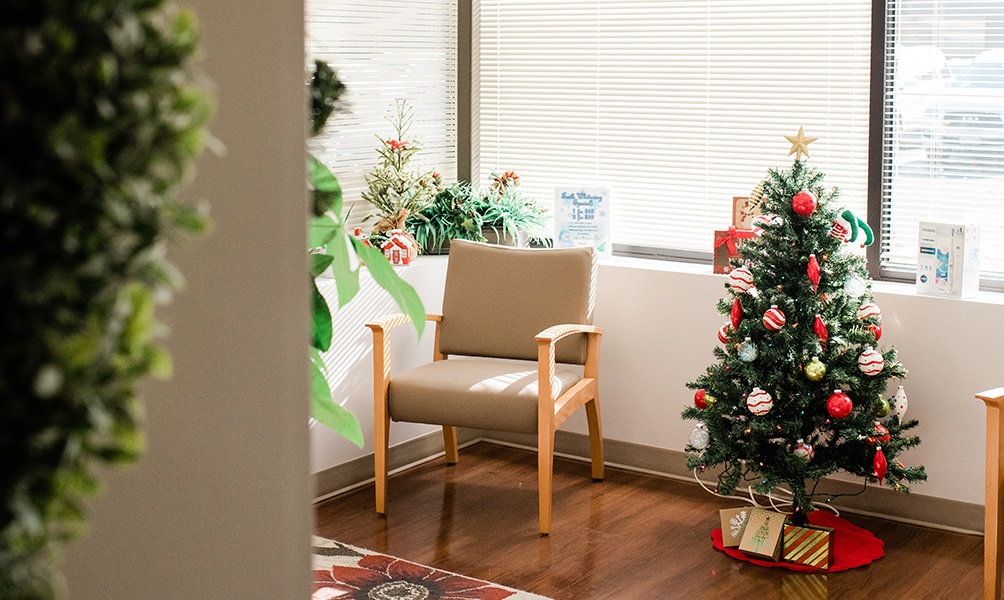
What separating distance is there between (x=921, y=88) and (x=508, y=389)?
6.35ft

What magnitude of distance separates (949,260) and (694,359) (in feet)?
3.48

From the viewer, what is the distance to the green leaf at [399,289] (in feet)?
2.82

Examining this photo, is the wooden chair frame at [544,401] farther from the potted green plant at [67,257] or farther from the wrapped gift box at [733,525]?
the potted green plant at [67,257]

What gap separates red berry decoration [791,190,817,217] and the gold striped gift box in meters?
1.07

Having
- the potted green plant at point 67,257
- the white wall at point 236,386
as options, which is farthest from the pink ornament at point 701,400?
the potted green plant at point 67,257

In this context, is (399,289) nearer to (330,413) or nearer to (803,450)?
(330,413)

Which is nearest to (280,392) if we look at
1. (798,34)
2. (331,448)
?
(331,448)

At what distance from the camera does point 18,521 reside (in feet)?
1.22

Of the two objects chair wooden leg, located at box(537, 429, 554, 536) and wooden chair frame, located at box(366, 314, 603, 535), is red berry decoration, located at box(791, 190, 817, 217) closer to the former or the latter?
wooden chair frame, located at box(366, 314, 603, 535)

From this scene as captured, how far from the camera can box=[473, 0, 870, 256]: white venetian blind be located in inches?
164

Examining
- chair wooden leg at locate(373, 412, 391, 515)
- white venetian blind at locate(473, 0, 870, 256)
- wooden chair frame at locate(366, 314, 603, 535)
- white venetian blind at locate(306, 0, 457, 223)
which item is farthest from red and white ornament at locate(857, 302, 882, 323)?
white venetian blind at locate(306, 0, 457, 223)

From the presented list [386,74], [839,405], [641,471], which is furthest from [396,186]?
[839,405]

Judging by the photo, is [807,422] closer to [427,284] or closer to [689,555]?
[689,555]

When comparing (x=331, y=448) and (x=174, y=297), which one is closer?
(x=174, y=297)
